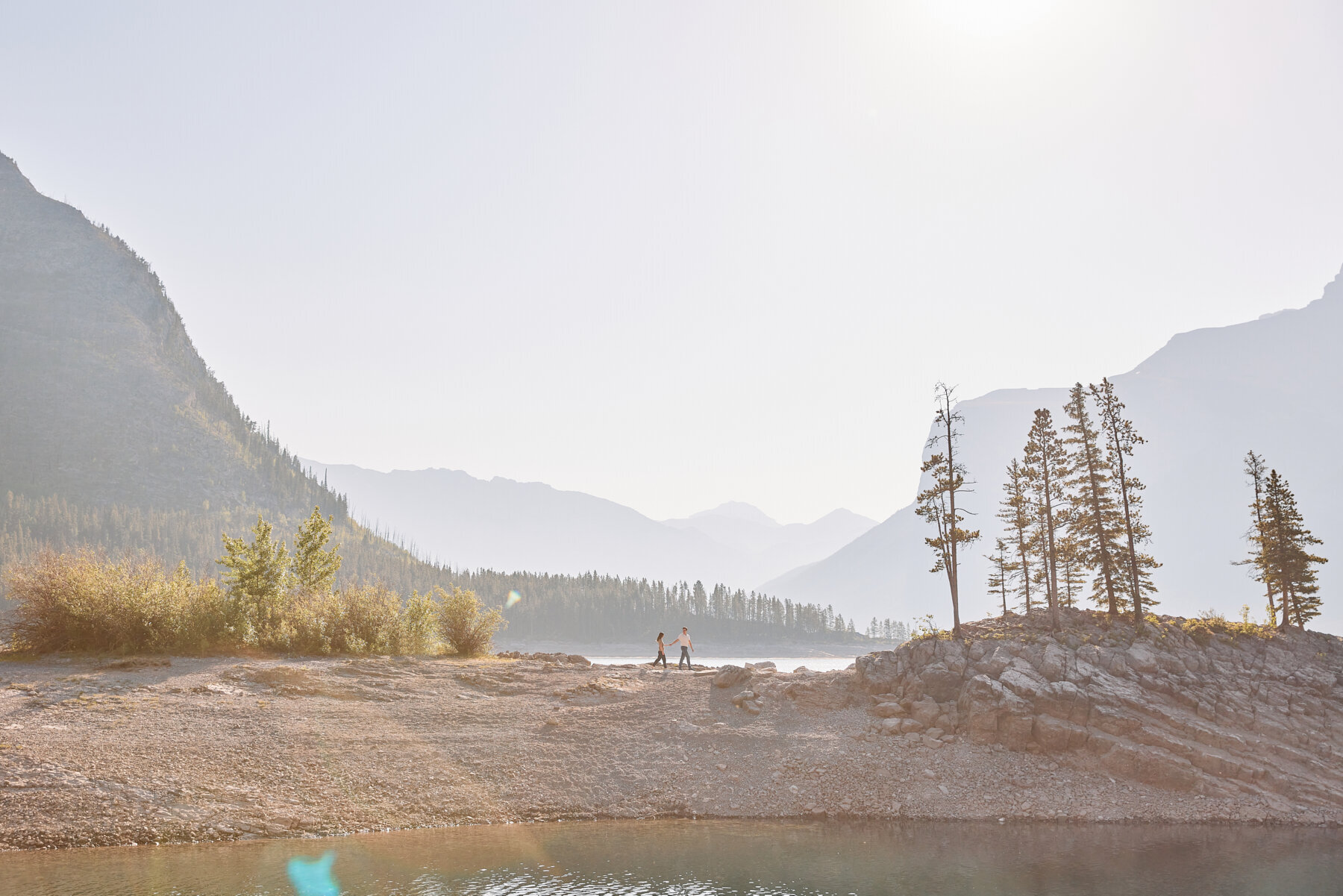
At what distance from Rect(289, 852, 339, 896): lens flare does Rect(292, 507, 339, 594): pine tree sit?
28.2 metres

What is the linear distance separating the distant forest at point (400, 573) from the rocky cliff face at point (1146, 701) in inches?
4314

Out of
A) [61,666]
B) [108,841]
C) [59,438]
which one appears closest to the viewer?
[108,841]

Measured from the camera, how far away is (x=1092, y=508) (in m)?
43.5

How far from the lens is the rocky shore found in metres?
24.2

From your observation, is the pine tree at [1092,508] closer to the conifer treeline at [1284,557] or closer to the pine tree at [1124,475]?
the pine tree at [1124,475]

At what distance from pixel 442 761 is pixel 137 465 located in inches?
6610

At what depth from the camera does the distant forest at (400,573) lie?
134500mm

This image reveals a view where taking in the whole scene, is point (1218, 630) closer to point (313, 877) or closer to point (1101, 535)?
point (1101, 535)

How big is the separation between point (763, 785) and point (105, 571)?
3234 centimetres

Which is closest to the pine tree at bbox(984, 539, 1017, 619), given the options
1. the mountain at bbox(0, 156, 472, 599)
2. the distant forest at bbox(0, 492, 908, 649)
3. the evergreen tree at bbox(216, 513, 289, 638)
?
the evergreen tree at bbox(216, 513, 289, 638)

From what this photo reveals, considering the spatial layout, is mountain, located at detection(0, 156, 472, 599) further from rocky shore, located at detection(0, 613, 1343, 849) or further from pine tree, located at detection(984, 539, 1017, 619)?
pine tree, located at detection(984, 539, 1017, 619)

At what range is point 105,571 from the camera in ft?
122

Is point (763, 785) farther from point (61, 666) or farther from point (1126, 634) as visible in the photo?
point (61, 666)

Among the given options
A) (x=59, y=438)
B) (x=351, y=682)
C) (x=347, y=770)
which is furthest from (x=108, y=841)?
(x=59, y=438)
